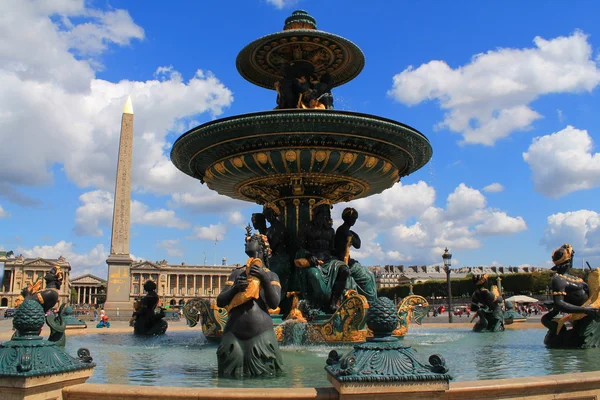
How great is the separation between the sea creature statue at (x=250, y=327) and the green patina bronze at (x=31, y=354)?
1509 millimetres

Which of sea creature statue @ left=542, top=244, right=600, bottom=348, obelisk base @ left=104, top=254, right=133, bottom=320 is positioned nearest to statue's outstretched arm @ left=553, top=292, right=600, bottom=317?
sea creature statue @ left=542, top=244, right=600, bottom=348

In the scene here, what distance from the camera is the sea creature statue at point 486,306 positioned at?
11.1 meters

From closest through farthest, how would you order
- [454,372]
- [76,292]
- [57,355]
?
[57,355] → [454,372] → [76,292]

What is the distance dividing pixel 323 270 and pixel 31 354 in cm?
662

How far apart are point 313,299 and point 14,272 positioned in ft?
415

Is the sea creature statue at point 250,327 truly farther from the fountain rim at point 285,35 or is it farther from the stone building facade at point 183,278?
the stone building facade at point 183,278

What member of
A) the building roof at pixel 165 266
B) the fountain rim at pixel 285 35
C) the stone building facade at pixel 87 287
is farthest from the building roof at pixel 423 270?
the fountain rim at pixel 285 35

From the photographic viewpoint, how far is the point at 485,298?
36.5 feet

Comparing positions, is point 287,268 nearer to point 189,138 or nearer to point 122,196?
point 189,138

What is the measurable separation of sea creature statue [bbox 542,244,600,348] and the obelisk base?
3719 centimetres

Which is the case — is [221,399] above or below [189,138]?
below

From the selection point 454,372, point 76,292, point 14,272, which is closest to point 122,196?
point 454,372

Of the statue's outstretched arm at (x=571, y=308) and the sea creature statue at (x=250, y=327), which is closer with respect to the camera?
the sea creature statue at (x=250, y=327)

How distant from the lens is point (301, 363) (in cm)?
640
